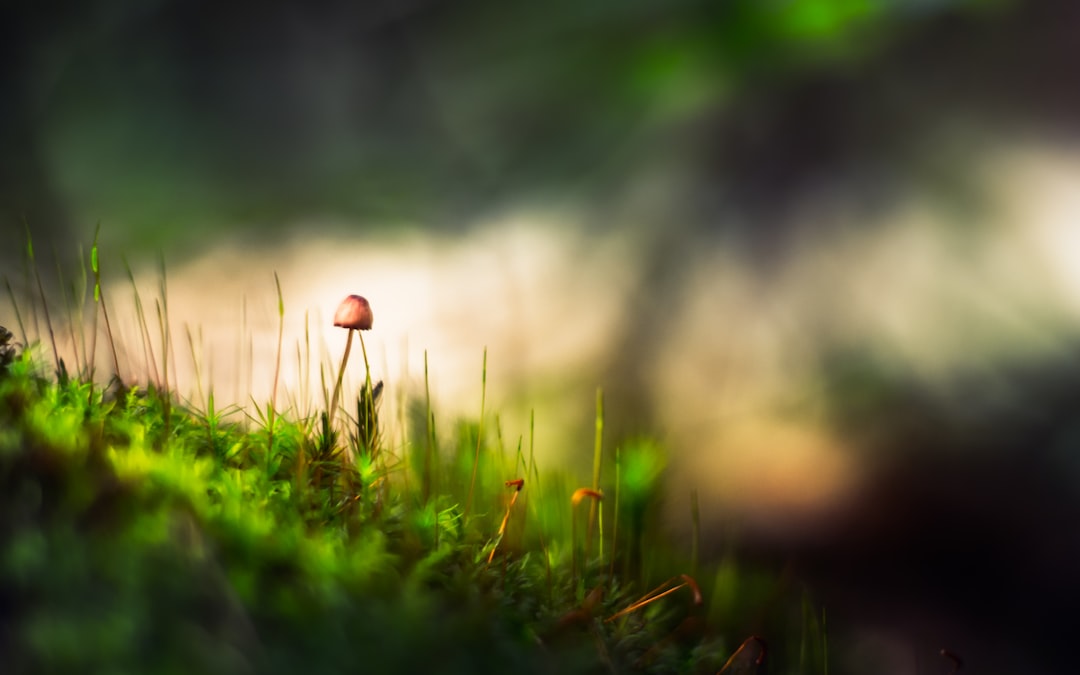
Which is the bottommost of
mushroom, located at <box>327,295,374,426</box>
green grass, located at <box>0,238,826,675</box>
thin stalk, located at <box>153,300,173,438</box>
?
green grass, located at <box>0,238,826,675</box>

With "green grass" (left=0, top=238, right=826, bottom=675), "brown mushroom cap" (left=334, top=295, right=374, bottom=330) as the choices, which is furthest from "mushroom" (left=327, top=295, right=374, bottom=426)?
"green grass" (left=0, top=238, right=826, bottom=675)

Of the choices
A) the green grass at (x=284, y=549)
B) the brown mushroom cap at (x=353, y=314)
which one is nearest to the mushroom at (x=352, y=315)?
the brown mushroom cap at (x=353, y=314)

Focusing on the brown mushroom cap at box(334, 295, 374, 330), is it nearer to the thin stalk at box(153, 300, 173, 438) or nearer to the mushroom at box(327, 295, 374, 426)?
the mushroom at box(327, 295, 374, 426)

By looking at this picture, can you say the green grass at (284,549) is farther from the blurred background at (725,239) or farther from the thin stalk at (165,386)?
the blurred background at (725,239)

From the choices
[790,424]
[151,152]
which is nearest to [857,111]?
[790,424]

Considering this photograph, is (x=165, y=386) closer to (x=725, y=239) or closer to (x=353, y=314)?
(x=353, y=314)

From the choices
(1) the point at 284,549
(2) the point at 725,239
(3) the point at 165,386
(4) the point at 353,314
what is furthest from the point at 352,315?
(2) the point at 725,239
